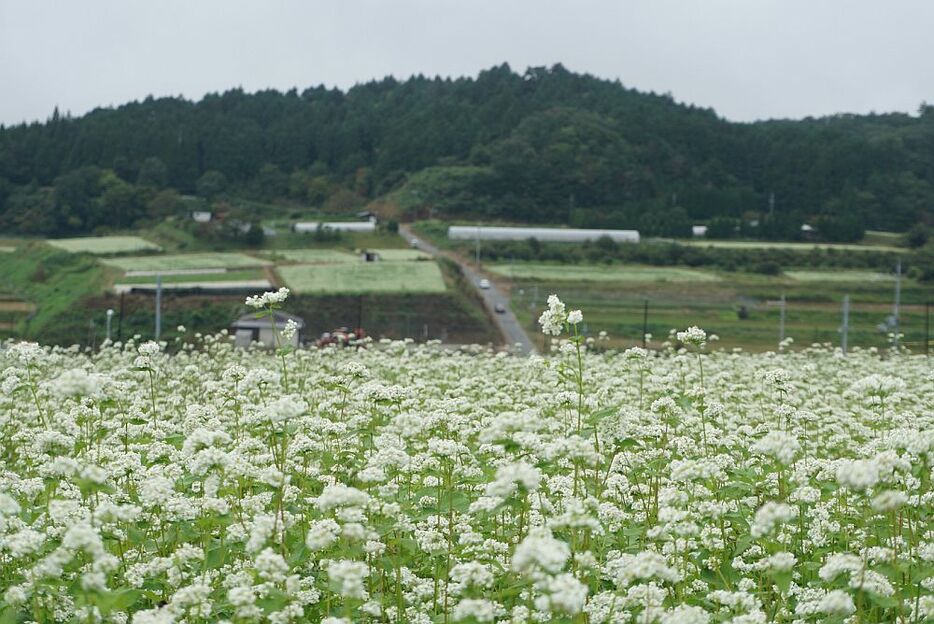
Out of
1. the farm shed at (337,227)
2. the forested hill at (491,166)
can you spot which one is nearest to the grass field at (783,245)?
the forested hill at (491,166)

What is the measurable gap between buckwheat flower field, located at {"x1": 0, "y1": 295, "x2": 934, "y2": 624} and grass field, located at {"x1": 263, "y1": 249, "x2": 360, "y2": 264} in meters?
76.2

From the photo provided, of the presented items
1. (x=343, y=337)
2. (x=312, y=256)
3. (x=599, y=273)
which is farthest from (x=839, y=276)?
(x=343, y=337)

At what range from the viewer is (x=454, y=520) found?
292 inches

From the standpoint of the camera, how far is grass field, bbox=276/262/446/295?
231ft

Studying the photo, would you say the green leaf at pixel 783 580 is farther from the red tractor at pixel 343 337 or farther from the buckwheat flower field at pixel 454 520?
the red tractor at pixel 343 337

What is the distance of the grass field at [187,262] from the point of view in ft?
261

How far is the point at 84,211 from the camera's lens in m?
121

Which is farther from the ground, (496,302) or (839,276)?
(839,276)

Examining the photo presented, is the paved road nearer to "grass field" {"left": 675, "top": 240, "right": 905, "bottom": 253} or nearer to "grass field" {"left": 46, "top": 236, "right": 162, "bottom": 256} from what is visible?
"grass field" {"left": 675, "top": 240, "right": 905, "bottom": 253}

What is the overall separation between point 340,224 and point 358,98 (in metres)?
91.7

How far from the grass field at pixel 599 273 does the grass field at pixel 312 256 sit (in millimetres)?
13335

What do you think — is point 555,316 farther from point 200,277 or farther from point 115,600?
point 200,277

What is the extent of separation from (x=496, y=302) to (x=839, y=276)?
33.6 meters

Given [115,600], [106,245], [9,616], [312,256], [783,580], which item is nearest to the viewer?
[115,600]
